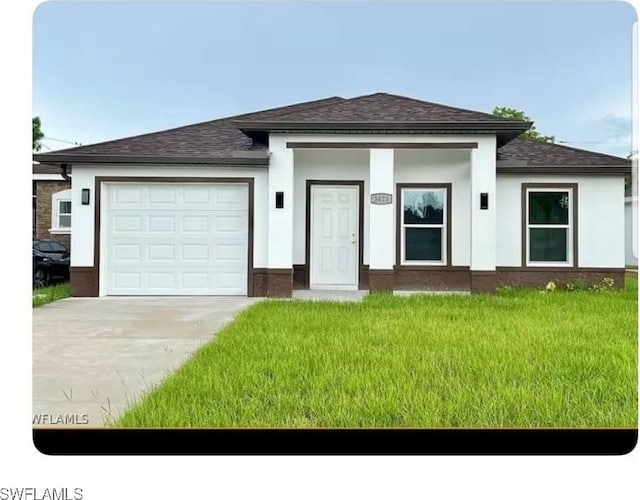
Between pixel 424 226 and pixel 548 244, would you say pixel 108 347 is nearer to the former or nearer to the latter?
pixel 424 226

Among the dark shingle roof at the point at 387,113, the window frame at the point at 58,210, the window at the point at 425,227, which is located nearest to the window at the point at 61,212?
the window frame at the point at 58,210

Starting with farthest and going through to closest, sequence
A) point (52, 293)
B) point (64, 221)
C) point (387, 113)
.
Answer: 1. point (64, 221)
2. point (387, 113)
3. point (52, 293)

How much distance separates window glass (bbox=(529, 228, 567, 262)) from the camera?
9.39 meters

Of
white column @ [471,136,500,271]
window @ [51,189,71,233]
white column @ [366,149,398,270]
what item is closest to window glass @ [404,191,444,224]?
white column @ [471,136,500,271]

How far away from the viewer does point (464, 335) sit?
16.8ft

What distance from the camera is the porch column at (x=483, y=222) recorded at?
8.29 metres

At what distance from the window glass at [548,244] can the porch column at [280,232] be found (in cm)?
418

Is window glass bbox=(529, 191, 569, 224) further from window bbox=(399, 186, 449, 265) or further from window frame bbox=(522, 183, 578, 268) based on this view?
window bbox=(399, 186, 449, 265)

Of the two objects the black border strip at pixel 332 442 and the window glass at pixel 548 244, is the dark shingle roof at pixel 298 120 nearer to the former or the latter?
the window glass at pixel 548 244

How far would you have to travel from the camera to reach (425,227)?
9336 millimetres

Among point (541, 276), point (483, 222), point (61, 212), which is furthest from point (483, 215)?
point (61, 212)

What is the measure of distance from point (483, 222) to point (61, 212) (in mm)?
7334

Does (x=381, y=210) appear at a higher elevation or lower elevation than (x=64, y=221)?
higher

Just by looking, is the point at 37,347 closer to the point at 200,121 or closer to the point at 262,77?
the point at 262,77
